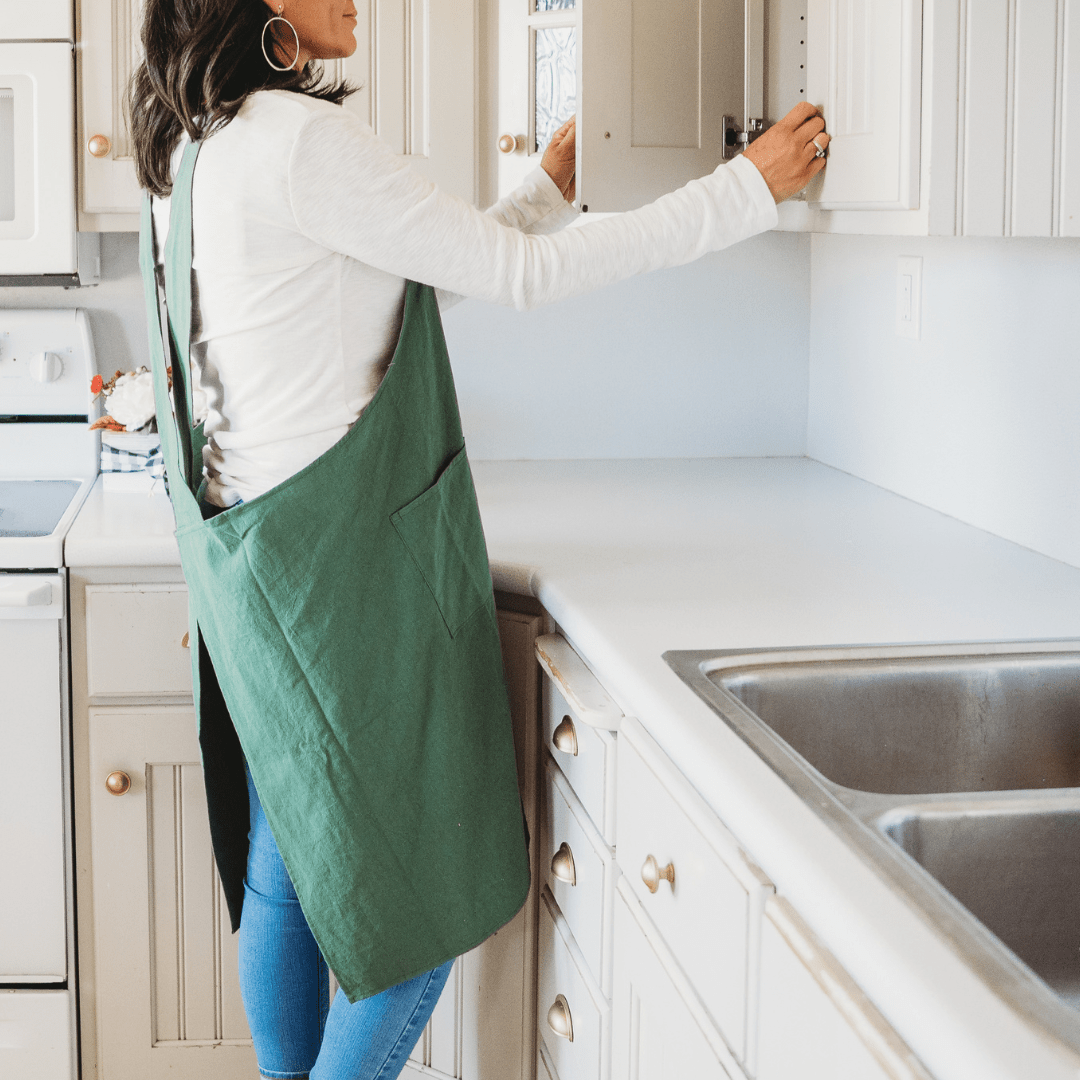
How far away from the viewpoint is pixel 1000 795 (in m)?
0.92

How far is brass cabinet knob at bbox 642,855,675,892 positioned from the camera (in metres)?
1.08

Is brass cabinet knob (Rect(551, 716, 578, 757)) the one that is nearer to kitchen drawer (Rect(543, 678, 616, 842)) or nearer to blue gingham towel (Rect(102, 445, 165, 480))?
kitchen drawer (Rect(543, 678, 616, 842))

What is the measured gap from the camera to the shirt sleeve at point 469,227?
4.04 feet

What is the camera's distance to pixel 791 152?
4.79ft

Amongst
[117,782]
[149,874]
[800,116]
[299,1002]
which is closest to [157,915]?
[149,874]

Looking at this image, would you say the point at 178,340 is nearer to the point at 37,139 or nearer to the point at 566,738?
the point at 566,738

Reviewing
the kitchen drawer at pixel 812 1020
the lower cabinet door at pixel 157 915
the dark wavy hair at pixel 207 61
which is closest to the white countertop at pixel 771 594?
the kitchen drawer at pixel 812 1020

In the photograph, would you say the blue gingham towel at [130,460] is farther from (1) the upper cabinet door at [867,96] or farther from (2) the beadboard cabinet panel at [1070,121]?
(2) the beadboard cabinet panel at [1070,121]

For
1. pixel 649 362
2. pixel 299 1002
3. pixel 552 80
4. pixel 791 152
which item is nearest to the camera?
pixel 791 152

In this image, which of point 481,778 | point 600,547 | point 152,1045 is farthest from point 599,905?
point 152,1045

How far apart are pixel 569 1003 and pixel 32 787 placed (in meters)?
0.81

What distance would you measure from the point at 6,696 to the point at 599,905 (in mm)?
909

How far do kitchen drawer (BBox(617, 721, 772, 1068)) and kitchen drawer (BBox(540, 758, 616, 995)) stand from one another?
8cm

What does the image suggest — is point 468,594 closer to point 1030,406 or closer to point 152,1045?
point 1030,406
